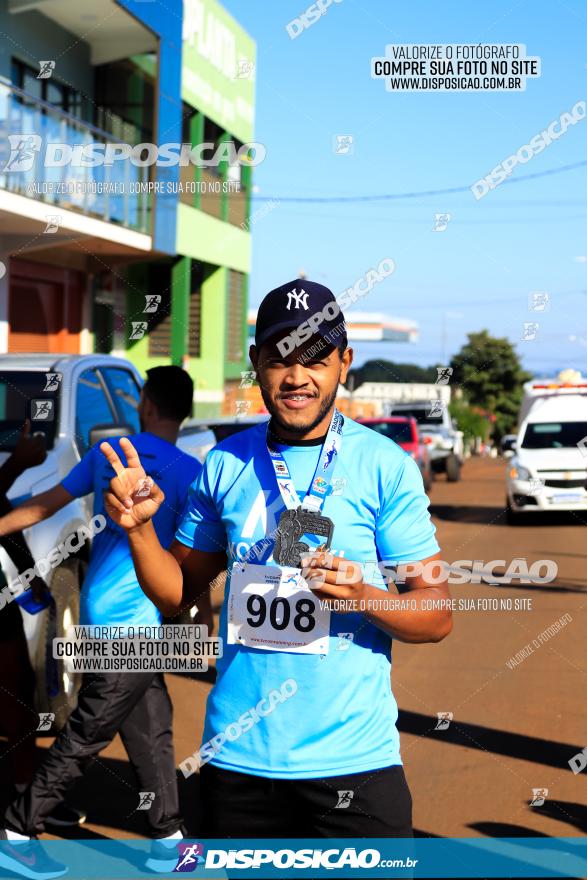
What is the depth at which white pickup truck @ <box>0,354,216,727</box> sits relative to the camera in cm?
644

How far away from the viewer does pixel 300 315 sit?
2.92 m

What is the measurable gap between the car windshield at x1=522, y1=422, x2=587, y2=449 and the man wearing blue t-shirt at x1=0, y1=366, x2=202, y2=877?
52.8 ft

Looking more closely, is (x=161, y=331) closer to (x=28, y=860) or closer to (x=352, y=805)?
(x=28, y=860)

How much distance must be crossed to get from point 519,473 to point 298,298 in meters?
17.3

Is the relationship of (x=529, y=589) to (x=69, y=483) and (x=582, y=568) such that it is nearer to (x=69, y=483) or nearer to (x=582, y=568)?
(x=582, y=568)

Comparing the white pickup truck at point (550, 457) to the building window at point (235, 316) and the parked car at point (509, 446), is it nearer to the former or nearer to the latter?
the parked car at point (509, 446)

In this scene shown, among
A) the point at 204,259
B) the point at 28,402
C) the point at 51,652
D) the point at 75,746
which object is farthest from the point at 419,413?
the point at 75,746

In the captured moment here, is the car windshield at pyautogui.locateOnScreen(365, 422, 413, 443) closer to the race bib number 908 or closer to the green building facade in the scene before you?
the green building facade

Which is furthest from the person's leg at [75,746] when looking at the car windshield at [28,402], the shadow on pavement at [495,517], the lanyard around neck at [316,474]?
the shadow on pavement at [495,517]

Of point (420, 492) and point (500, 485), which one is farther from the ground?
point (420, 492)

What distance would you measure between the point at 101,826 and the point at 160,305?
71.9ft

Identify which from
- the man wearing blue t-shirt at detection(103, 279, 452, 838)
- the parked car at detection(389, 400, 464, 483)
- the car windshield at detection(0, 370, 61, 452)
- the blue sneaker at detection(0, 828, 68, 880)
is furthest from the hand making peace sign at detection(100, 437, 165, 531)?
the parked car at detection(389, 400, 464, 483)

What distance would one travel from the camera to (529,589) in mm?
12250

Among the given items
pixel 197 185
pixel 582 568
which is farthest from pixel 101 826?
pixel 197 185
